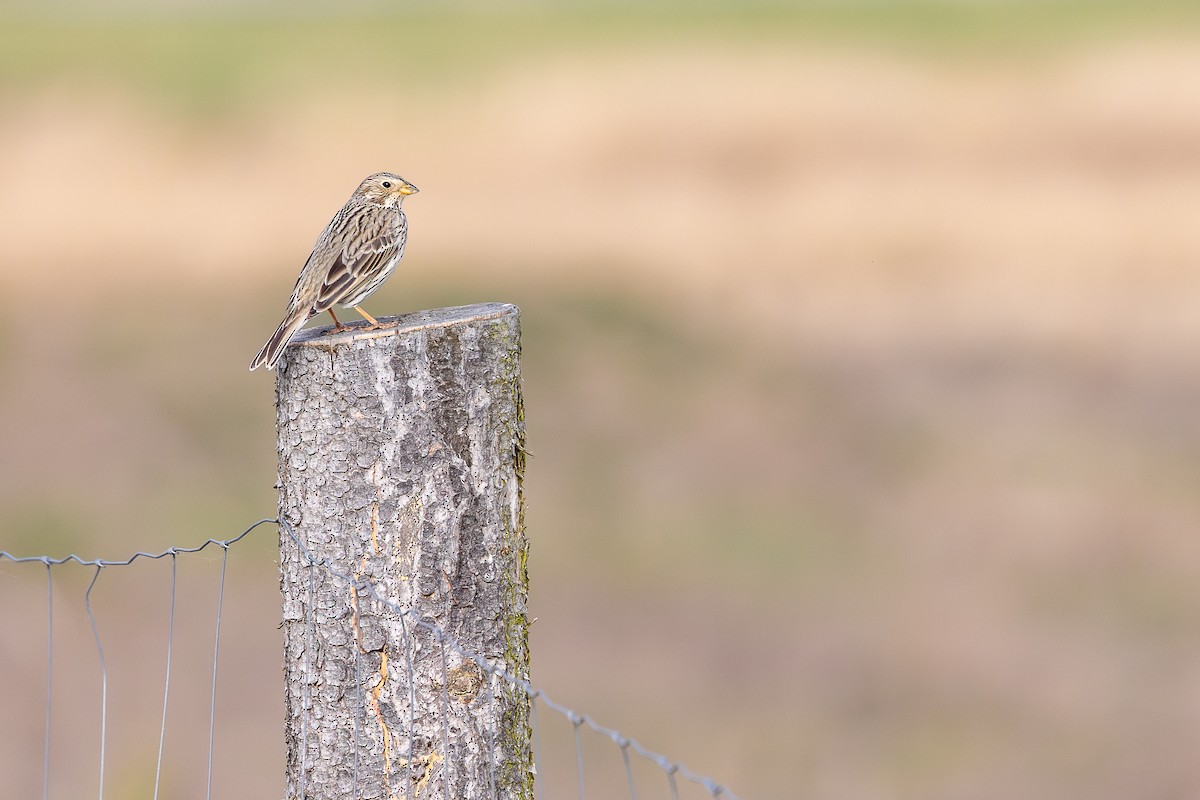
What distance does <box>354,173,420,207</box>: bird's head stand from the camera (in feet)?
19.8

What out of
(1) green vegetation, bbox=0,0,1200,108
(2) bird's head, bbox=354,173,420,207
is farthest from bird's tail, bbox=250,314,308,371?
(1) green vegetation, bbox=0,0,1200,108

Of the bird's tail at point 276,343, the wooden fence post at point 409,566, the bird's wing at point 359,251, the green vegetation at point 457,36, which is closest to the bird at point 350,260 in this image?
the bird's wing at point 359,251

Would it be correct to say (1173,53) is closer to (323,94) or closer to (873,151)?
(873,151)

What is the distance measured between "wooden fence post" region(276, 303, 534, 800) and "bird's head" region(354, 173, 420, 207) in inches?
96.5

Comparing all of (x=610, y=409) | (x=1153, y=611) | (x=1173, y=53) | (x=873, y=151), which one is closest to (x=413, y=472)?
(x=1153, y=611)

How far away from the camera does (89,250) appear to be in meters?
16.0

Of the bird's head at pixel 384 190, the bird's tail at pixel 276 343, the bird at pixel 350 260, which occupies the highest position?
the bird's head at pixel 384 190

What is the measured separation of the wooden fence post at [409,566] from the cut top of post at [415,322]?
0.06ft

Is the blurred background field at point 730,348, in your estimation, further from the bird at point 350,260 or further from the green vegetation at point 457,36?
the bird at point 350,260

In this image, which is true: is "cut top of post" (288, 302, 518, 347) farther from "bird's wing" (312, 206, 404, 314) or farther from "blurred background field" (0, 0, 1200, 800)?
"blurred background field" (0, 0, 1200, 800)

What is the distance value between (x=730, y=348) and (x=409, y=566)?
34.7ft

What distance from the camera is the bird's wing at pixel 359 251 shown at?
209 inches

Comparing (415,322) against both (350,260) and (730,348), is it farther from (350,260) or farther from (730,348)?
(730,348)

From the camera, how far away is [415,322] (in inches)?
159
